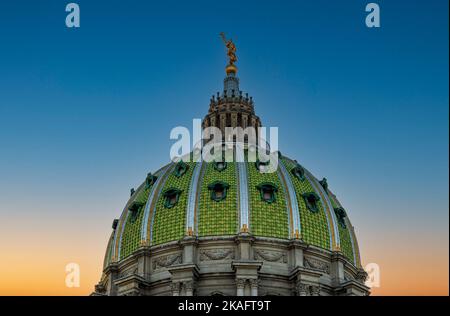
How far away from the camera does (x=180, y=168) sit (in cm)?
7375

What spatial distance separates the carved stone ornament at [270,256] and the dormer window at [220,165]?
9.54m

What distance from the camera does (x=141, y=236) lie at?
69.8 meters

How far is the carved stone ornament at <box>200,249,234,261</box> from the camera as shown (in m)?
65.4

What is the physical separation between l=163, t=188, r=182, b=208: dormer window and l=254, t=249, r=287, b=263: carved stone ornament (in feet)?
30.5

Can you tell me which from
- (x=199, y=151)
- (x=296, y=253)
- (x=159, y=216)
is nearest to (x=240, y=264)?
(x=296, y=253)

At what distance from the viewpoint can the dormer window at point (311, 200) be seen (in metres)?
71.1

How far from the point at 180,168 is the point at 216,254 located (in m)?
11.4

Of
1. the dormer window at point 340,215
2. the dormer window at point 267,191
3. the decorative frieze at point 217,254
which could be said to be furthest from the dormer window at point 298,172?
the decorative frieze at point 217,254

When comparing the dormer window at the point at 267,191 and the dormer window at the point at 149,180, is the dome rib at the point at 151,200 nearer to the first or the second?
the dormer window at the point at 149,180

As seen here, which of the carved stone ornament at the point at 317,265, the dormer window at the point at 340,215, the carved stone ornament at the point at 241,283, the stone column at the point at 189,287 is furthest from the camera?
the dormer window at the point at 340,215

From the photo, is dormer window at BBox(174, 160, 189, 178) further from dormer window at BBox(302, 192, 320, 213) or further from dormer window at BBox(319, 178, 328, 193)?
dormer window at BBox(319, 178, 328, 193)

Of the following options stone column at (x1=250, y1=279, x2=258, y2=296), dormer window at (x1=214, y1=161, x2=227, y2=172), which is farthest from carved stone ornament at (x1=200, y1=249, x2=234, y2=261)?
dormer window at (x1=214, y1=161, x2=227, y2=172)
